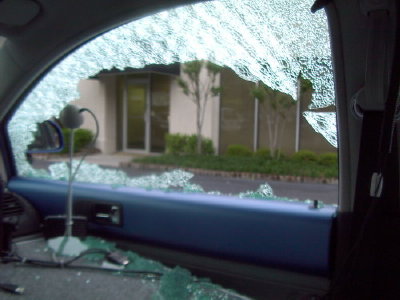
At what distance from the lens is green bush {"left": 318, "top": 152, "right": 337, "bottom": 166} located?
1.93 metres

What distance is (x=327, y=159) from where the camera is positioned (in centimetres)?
211

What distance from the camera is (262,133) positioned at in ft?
10.9

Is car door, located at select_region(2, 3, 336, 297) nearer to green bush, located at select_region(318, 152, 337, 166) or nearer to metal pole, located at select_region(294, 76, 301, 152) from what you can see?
green bush, located at select_region(318, 152, 337, 166)

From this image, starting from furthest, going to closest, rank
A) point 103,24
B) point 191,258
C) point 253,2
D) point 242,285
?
point 191,258 < point 242,285 < point 103,24 < point 253,2

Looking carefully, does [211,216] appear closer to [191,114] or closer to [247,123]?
[247,123]

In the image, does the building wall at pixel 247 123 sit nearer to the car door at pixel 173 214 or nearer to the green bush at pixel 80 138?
the car door at pixel 173 214

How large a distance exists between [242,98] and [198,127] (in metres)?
0.96

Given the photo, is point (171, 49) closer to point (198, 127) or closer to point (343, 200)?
point (343, 200)

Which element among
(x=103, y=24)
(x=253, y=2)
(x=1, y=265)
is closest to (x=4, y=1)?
(x=103, y=24)

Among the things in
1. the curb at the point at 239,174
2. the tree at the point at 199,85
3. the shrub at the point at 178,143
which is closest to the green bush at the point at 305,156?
the curb at the point at 239,174

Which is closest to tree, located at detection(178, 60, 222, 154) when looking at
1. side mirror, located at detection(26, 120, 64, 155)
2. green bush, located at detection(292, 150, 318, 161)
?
green bush, located at detection(292, 150, 318, 161)

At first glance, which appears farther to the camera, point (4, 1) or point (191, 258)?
point (191, 258)

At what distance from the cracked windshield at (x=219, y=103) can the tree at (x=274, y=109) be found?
0.01 m

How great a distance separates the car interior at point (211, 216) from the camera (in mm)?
1329
